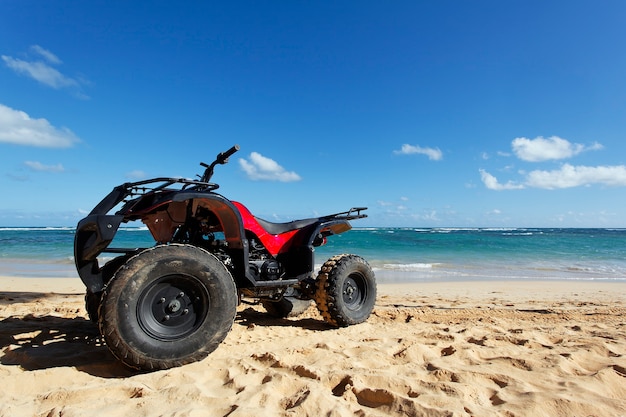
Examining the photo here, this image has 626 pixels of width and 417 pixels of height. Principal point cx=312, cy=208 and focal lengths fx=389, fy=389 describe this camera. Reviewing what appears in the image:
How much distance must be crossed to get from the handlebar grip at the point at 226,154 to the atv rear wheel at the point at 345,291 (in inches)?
66.1

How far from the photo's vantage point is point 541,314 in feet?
18.2

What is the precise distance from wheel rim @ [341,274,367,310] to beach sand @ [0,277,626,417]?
0.99ft

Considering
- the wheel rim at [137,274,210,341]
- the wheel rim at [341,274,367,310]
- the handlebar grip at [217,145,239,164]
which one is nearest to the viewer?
the wheel rim at [137,274,210,341]

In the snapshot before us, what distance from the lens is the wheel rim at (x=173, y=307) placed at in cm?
297

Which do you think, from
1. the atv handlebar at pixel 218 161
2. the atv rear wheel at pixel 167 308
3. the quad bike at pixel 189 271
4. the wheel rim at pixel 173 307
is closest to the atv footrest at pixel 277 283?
the quad bike at pixel 189 271

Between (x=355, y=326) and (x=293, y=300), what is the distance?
39.6 inches

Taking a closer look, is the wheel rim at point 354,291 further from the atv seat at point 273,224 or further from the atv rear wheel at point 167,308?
the atv rear wheel at point 167,308

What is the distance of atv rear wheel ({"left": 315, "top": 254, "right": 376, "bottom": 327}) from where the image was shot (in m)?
4.42

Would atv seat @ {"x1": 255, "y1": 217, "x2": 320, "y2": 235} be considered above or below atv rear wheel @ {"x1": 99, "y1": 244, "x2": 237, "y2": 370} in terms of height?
above

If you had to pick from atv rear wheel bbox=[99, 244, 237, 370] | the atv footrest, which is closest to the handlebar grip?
atv rear wheel bbox=[99, 244, 237, 370]

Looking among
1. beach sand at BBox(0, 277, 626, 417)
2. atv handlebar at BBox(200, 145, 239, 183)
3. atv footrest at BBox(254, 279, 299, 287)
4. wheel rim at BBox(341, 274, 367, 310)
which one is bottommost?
beach sand at BBox(0, 277, 626, 417)

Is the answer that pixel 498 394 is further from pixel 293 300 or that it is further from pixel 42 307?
pixel 42 307

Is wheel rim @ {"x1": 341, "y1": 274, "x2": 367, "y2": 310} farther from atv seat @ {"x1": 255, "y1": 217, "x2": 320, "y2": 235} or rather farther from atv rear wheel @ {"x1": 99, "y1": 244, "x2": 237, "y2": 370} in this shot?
atv rear wheel @ {"x1": 99, "y1": 244, "x2": 237, "y2": 370}

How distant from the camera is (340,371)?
2768 mm
